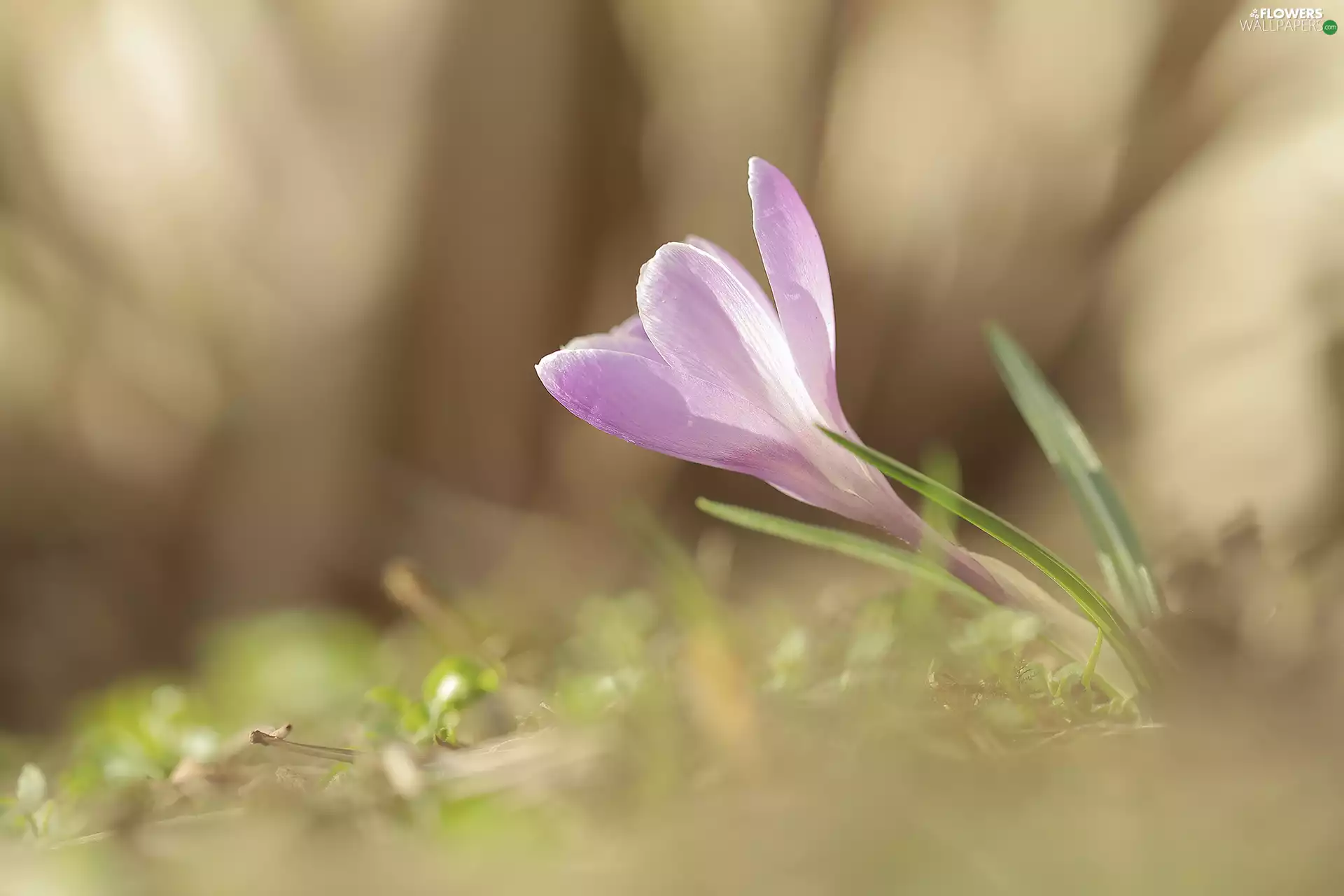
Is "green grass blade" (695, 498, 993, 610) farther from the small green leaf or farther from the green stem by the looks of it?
the small green leaf

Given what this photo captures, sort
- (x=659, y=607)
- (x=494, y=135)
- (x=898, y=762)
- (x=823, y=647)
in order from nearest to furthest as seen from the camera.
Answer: (x=898, y=762)
(x=823, y=647)
(x=659, y=607)
(x=494, y=135)

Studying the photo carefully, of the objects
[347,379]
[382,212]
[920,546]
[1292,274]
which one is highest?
[382,212]

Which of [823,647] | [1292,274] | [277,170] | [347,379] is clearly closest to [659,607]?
[823,647]

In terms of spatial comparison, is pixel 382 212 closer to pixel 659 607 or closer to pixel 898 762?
pixel 659 607

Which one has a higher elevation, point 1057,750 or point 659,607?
point 659,607

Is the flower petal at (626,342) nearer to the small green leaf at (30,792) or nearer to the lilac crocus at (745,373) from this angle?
the lilac crocus at (745,373)

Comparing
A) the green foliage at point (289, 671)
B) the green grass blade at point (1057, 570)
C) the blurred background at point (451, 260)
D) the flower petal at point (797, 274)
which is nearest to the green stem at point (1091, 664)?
the green grass blade at point (1057, 570)

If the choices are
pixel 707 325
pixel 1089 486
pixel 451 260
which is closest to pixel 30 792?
pixel 707 325
